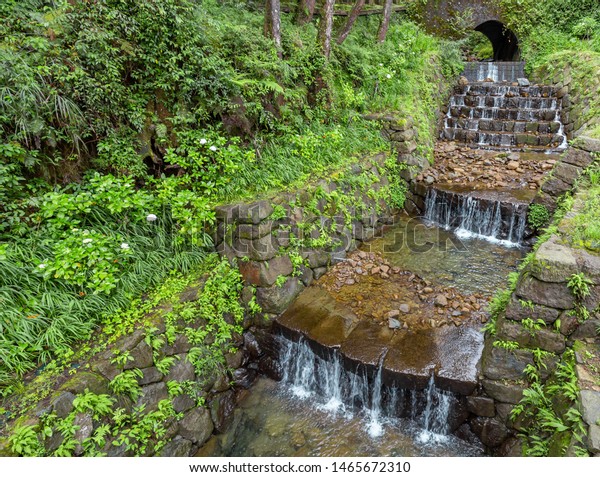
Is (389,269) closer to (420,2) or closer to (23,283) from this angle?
(23,283)

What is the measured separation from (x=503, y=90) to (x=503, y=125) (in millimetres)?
1976

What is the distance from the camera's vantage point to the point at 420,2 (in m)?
12.7

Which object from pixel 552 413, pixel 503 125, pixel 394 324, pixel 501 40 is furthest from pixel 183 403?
pixel 501 40

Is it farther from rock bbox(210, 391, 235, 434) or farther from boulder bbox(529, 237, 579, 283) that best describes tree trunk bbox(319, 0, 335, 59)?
rock bbox(210, 391, 235, 434)

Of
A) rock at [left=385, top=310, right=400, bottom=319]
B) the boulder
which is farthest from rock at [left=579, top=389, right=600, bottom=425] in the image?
rock at [left=385, top=310, right=400, bottom=319]

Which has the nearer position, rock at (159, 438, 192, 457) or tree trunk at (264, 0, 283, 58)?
rock at (159, 438, 192, 457)

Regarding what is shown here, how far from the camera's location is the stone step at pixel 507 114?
934 cm

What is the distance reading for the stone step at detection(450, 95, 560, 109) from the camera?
9664 mm

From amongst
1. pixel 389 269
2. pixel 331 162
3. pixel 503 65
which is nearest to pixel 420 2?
pixel 503 65

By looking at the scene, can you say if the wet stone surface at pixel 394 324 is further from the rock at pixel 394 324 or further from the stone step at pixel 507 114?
the stone step at pixel 507 114

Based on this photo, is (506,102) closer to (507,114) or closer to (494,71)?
(507,114)

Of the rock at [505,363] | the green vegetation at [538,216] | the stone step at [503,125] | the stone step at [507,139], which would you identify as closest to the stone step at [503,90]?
the stone step at [503,125]

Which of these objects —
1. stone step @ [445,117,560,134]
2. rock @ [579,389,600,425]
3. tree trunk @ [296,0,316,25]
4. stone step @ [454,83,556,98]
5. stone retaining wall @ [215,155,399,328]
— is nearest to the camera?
rock @ [579,389,600,425]

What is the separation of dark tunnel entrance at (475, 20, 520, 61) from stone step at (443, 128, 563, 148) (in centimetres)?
699
